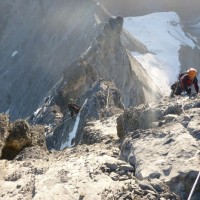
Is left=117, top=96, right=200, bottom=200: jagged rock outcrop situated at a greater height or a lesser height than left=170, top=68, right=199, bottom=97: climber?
lesser

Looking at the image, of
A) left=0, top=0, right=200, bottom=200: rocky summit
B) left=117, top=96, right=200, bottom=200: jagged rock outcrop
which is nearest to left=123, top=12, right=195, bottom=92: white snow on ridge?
left=0, top=0, right=200, bottom=200: rocky summit

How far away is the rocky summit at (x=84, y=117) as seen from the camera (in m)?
10.1

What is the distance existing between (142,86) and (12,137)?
126 feet

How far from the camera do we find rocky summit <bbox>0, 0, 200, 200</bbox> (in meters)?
10.1

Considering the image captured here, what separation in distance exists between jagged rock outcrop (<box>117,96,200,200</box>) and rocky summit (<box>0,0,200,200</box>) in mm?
23

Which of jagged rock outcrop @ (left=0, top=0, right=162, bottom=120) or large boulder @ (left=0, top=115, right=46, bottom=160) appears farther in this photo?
jagged rock outcrop @ (left=0, top=0, right=162, bottom=120)

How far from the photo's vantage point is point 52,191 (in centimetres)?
1016

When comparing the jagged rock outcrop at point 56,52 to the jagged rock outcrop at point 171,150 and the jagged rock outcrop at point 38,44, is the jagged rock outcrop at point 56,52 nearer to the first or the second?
the jagged rock outcrop at point 38,44

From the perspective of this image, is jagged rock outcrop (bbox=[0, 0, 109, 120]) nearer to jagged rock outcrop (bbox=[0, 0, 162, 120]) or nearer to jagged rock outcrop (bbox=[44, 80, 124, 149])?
jagged rock outcrop (bbox=[0, 0, 162, 120])

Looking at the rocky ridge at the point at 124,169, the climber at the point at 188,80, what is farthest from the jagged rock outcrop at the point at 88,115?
the rocky ridge at the point at 124,169

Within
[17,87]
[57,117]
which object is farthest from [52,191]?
[17,87]

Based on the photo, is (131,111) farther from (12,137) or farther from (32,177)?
(32,177)

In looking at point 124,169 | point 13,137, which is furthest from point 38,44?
point 124,169

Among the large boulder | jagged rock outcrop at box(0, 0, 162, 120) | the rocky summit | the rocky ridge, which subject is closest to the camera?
the rocky ridge
